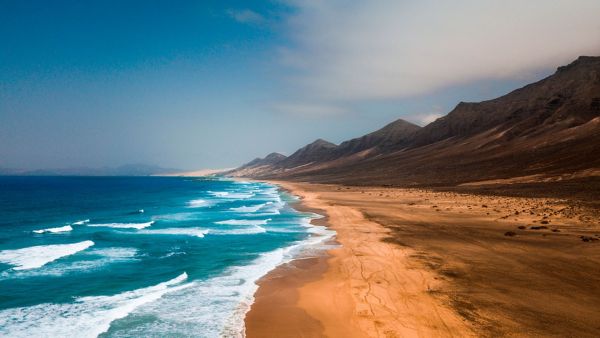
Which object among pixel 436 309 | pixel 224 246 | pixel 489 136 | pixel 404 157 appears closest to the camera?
pixel 436 309

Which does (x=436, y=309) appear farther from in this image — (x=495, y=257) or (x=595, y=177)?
(x=595, y=177)

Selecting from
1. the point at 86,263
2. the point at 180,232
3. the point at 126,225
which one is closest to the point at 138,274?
the point at 86,263

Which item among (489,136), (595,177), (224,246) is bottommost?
(224,246)

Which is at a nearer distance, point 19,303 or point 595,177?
point 19,303

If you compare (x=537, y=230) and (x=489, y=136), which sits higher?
(x=489, y=136)

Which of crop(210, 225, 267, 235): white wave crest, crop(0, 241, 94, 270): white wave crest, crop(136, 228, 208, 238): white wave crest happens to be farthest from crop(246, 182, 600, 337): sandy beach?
crop(0, 241, 94, 270): white wave crest

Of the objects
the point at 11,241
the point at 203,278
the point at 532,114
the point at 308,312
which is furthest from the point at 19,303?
the point at 532,114

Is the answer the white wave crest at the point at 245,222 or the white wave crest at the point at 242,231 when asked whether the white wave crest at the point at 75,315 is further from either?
the white wave crest at the point at 245,222
